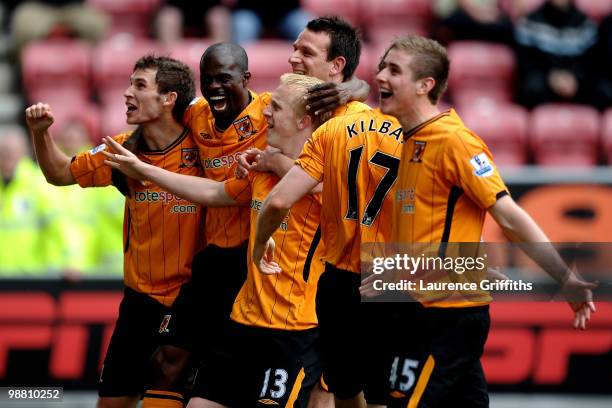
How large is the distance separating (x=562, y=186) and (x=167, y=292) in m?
3.56

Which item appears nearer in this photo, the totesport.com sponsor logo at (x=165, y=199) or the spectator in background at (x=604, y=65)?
the totesport.com sponsor logo at (x=165, y=199)

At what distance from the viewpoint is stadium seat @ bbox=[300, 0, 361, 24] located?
12.7 meters

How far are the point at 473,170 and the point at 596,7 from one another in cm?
757

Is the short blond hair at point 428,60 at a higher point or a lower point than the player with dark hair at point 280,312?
higher

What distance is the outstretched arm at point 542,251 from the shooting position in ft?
18.0

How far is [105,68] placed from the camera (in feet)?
40.3

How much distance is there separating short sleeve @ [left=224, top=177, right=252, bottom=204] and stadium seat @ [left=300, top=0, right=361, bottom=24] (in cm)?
626

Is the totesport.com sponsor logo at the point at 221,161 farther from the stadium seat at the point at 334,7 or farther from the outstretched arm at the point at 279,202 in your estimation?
the stadium seat at the point at 334,7

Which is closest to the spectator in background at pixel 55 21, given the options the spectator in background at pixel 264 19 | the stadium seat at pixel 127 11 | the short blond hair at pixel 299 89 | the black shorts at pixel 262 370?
the stadium seat at pixel 127 11

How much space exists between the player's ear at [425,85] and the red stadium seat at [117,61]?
21.7 feet

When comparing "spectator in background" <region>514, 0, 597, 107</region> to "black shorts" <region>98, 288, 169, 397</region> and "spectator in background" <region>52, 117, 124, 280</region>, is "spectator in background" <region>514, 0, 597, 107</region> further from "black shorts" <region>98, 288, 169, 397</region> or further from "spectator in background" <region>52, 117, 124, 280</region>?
"black shorts" <region>98, 288, 169, 397</region>

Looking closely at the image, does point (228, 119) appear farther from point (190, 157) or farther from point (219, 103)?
point (190, 157)

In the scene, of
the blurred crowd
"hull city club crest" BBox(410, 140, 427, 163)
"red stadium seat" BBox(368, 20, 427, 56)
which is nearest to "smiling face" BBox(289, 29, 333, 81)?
"hull city club crest" BBox(410, 140, 427, 163)

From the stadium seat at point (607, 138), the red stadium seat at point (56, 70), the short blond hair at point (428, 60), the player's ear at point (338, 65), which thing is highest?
the red stadium seat at point (56, 70)
